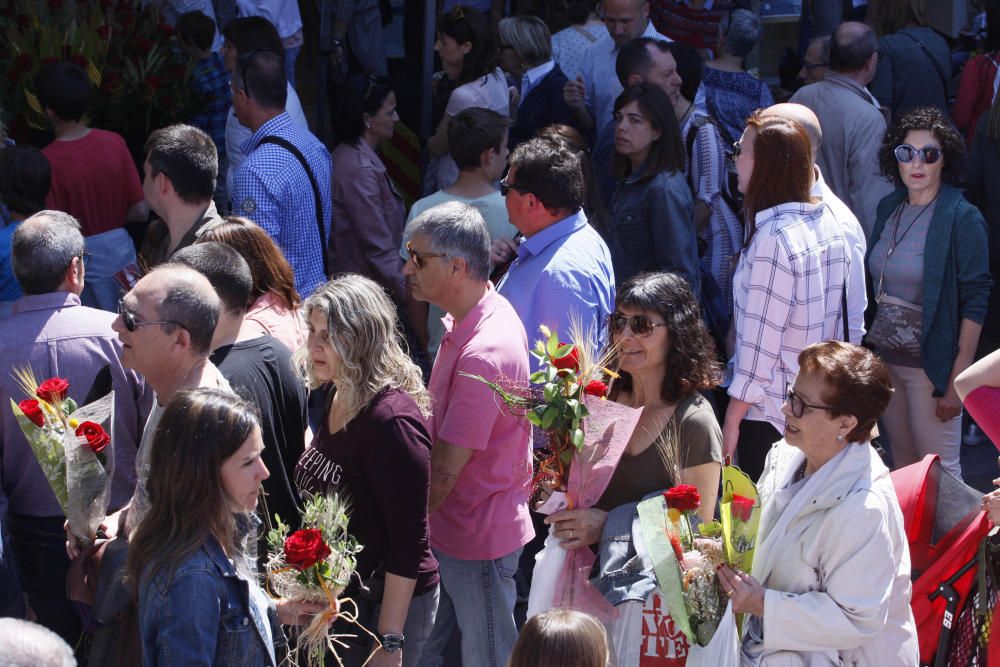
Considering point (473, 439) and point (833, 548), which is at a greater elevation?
point (833, 548)

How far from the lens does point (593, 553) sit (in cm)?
380

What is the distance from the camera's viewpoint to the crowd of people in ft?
10.3

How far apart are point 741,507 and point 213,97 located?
533cm

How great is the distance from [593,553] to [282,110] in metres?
3.11

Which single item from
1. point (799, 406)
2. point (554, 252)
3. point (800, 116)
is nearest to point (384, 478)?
Result: point (799, 406)

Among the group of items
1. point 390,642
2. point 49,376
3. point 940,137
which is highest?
point 940,137

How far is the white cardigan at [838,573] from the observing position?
312cm

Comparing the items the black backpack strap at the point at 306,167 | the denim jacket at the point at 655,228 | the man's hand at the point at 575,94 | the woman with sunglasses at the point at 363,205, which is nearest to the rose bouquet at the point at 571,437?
the denim jacket at the point at 655,228

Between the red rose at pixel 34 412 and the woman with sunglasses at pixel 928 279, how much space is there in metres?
3.84

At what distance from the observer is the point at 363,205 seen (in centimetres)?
651

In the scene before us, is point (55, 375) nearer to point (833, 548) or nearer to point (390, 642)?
point (390, 642)

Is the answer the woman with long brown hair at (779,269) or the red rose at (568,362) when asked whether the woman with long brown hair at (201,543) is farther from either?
the woman with long brown hair at (779,269)

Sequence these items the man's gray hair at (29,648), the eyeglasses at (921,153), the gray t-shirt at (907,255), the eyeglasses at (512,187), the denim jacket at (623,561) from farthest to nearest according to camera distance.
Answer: the gray t-shirt at (907,255) → the eyeglasses at (921,153) → the eyeglasses at (512,187) → the denim jacket at (623,561) → the man's gray hair at (29,648)

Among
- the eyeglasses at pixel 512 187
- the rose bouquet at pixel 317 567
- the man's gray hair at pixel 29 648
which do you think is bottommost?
the rose bouquet at pixel 317 567
